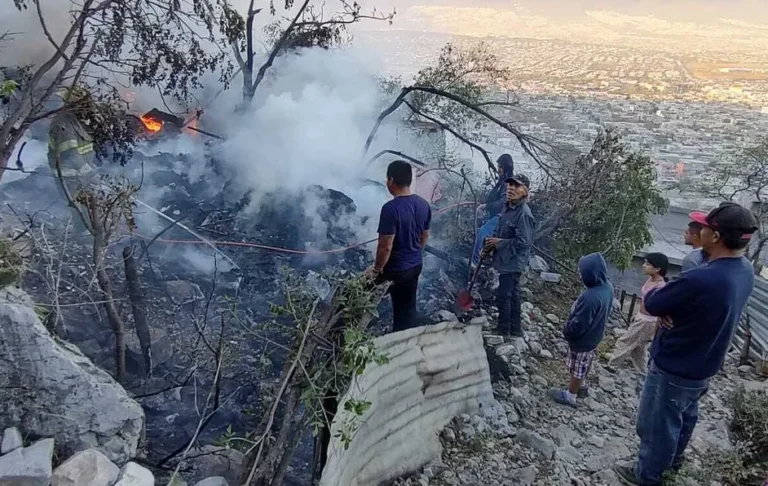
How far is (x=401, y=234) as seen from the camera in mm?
3803

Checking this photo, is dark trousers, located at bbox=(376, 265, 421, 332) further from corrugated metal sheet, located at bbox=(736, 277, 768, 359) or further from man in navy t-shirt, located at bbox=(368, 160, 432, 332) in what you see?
corrugated metal sheet, located at bbox=(736, 277, 768, 359)

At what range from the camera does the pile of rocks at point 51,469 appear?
1961 millimetres

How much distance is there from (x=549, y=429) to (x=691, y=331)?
142cm

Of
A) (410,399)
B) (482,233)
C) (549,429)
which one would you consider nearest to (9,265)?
(410,399)

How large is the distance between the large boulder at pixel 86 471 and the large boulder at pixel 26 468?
0.04m

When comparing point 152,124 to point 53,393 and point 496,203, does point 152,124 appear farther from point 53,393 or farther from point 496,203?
point 53,393

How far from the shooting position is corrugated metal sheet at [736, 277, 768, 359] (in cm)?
586

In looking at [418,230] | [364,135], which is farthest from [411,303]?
[364,135]

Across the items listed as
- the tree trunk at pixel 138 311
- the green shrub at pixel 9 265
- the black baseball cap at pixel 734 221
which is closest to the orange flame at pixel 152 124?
the tree trunk at pixel 138 311

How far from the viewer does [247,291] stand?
523 cm

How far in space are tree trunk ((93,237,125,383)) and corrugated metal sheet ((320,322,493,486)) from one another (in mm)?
1584

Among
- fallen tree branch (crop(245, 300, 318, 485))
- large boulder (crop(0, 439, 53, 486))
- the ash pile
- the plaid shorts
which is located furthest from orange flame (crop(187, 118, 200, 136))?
large boulder (crop(0, 439, 53, 486))

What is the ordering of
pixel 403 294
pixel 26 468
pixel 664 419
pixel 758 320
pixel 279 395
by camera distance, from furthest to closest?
pixel 758 320 → pixel 403 294 → pixel 664 419 → pixel 279 395 → pixel 26 468

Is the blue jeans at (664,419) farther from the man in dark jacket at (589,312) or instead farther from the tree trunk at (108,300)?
the tree trunk at (108,300)
